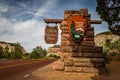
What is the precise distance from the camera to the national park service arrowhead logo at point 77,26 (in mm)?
13023

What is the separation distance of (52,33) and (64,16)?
1.40 meters

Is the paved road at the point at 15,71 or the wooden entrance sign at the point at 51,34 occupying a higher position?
the wooden entrance sign at the point at 51,34

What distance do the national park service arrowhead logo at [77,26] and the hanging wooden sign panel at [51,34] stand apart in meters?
1.13

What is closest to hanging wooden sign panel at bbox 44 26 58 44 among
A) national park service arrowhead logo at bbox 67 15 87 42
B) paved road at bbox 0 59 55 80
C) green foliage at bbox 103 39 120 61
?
national park service arrowhead logo at bbox 67 15 87 42

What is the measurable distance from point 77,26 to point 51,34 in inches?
72.8

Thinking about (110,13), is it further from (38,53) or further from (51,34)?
(38,53)

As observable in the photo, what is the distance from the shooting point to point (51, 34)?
539 inches

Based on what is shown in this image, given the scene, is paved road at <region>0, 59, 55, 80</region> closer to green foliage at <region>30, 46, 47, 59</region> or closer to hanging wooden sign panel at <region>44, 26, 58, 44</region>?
hanging wooden sign panel at <region>44, 26, 58, 44</region>

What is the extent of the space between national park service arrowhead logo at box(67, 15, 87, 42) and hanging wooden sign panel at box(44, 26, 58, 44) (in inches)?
44.3

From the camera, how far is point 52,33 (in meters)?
13.7

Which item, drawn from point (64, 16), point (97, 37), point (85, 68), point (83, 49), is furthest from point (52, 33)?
point (97, 37)

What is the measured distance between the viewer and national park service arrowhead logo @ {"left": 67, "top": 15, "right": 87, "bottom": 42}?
13.0 m

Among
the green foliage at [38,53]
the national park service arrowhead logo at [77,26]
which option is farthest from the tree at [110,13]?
the green foliage at [38,53]

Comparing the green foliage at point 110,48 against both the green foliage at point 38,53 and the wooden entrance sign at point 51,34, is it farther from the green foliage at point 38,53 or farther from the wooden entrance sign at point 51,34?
the green foliage at point 38,53
